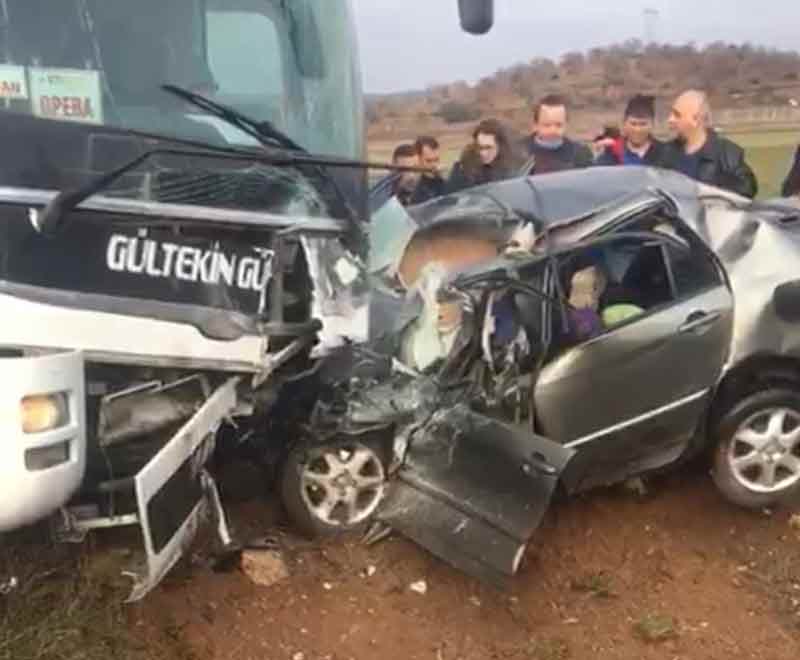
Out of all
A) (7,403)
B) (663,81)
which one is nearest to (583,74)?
(663,81)

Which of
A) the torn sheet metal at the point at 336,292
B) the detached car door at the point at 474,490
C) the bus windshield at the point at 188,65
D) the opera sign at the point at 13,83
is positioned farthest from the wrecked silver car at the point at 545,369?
the opera sign at the point at 13,83

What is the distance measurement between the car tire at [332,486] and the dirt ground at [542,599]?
0.31ft

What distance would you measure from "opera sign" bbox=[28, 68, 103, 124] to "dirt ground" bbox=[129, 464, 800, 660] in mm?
1781

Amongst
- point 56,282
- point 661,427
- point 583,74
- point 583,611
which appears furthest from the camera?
point 583,74

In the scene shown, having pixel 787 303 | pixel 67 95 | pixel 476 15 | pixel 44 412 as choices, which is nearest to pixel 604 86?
pixel 787 303

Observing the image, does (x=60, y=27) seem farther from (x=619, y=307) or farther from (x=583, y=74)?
(x=583, y=74)

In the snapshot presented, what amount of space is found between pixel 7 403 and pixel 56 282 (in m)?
0.45

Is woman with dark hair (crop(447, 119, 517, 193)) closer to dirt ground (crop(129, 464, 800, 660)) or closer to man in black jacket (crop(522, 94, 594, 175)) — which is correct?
man in black jacket (crop(522, 94, 594, 175))

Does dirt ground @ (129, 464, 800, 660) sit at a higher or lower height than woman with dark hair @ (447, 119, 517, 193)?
lower

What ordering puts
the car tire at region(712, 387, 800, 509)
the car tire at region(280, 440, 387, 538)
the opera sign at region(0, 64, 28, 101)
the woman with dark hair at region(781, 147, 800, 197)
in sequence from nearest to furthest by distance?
the opera sign at region(0, 64, 28, 101), the car tire at region(280, 440, 387, 538), the car tire at region(712, 387, 800, 509), the woman with dark hair at region(781, 147, 800, 197)

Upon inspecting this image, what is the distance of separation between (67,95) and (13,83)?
17 centimetres

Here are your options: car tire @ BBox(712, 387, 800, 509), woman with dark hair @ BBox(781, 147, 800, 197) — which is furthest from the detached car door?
woman with dark hair @ BBox(781, 147, 800, 197)

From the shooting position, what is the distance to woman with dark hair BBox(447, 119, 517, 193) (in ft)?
24.3

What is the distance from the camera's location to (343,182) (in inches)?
189
